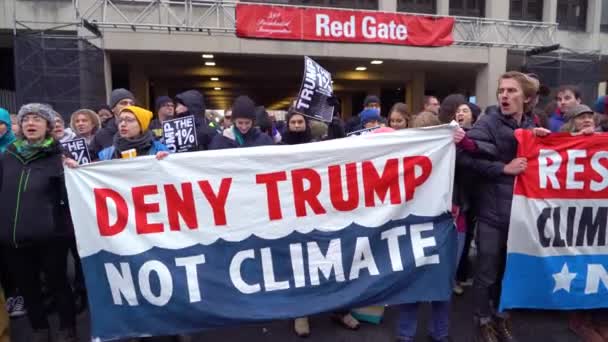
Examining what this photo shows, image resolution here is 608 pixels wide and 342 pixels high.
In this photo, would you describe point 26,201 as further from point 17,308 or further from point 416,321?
point 416,321

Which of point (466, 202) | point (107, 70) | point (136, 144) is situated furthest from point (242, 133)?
point (107, 70)

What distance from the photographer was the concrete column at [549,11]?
16484mm

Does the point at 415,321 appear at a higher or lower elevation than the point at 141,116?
lower

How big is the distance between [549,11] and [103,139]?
1702 centimetres

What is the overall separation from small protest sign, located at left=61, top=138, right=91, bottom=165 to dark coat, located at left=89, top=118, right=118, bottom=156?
0.62 m

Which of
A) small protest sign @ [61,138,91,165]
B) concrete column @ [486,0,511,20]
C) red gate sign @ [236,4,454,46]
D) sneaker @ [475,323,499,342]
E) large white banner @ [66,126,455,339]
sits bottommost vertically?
sneaker @ [475,323,499,342]

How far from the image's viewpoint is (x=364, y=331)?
3.68 m

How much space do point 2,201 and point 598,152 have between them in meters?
4.24

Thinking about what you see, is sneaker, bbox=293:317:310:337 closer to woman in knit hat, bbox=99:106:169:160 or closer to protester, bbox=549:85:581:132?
woman in knit hat, bbox=99:106:169:160

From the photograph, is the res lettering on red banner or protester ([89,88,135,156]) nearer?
the res lettering on red banner

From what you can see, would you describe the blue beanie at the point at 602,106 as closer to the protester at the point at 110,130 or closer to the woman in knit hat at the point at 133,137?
the woman in knit hat at the point at 133,137

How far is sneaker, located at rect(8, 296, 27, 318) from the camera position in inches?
154

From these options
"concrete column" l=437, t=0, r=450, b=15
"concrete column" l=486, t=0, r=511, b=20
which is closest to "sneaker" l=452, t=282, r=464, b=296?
"concrete column" l=437, t=0, r=450, b=15

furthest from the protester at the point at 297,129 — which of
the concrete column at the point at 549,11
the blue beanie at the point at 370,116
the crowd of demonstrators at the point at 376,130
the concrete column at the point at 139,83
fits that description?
the concrete column at the point at 549,11
